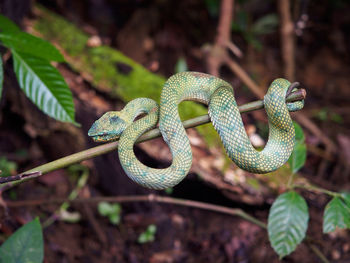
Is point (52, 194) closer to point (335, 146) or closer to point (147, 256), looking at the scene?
point (147, 256)

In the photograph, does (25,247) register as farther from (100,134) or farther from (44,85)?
(44,85)

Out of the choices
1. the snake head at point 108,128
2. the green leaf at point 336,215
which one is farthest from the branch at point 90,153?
the green leaf at point 336,215

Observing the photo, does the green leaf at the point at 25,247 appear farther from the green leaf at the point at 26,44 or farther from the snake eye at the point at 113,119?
the green leaf at the point at 26,44

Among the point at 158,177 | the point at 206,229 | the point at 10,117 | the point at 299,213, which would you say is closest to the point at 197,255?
the point at 206,229

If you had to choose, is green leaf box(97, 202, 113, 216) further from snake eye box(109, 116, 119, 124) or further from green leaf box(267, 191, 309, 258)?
green leaf box(267, 191, 309, 258)

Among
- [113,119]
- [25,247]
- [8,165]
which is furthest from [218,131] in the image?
[8,165]

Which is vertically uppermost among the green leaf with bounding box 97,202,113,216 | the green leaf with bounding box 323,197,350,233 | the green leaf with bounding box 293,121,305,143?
the green leaf with bounding box 293,121,305,143

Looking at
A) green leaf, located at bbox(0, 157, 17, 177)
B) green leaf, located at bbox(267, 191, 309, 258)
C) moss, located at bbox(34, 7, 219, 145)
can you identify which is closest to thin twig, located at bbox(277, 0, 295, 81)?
moss, located at bbox(34, 7, 219, 145)
